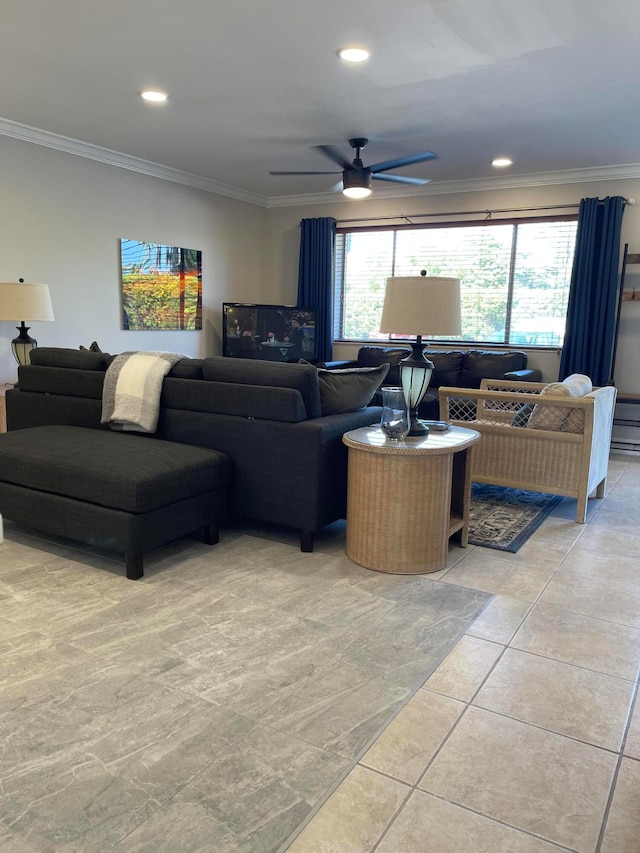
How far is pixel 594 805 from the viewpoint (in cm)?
148

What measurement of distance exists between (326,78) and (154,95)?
1157 mm

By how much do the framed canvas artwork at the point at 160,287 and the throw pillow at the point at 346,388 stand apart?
3.19m

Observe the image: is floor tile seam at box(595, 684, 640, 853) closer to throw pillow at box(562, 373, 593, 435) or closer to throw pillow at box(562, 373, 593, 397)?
throw pillow at box(562, 373, 593, 435)

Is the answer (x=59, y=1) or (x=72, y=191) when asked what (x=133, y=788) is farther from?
(x=72, y=191)

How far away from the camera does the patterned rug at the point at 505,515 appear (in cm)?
333

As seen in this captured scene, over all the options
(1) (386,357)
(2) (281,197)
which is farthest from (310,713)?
(2) (281,197)

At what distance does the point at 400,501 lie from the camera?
278 centimetres

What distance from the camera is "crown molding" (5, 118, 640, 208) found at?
495 centimetres

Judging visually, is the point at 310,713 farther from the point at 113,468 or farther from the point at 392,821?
the point at 113,468

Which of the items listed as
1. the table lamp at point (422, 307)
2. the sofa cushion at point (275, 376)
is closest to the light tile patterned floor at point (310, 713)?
the sofa cushion at point (275, 376)

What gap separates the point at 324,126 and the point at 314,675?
154 inches

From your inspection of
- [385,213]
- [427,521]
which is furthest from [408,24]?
[385,213]

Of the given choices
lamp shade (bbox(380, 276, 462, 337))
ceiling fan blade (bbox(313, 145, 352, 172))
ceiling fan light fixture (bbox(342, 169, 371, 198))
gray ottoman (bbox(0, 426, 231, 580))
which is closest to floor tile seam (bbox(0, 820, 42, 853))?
gray ottoman (bbox(0, 426, 231, 580))

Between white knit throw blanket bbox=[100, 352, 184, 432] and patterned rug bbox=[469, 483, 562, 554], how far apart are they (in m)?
1.87
